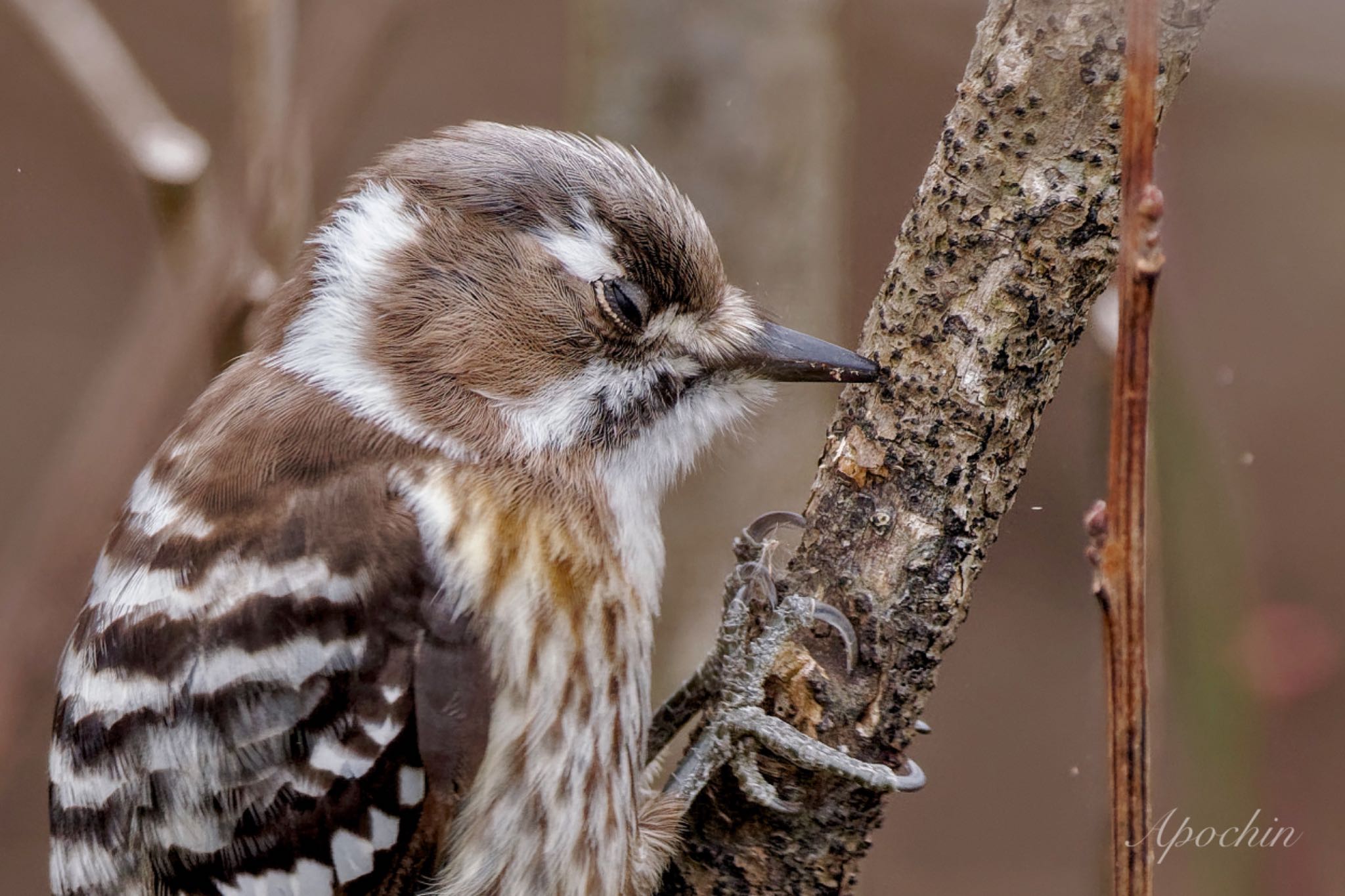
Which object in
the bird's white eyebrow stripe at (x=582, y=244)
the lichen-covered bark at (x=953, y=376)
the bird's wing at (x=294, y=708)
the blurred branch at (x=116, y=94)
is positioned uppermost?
the blurred branch at (x=116, y=94)

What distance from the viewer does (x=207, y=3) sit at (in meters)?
5.89

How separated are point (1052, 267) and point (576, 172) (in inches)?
34.7

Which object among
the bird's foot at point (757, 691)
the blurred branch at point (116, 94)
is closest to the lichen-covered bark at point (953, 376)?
the bird's foot at point (757, 691)

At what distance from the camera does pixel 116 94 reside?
2.52 m

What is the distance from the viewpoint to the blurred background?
2.38 m

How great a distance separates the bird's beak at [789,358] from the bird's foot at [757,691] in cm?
22

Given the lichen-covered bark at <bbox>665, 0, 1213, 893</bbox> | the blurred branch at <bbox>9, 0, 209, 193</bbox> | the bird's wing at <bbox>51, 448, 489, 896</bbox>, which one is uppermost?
the blurred branch at <bbox>9, 0, 209, 193</bbox>

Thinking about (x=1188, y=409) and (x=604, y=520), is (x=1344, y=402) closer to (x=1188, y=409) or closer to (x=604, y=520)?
(x=1188, y=409)

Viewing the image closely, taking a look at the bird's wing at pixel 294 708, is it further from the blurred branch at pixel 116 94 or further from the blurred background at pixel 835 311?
the blurred branch at pixel 116 94

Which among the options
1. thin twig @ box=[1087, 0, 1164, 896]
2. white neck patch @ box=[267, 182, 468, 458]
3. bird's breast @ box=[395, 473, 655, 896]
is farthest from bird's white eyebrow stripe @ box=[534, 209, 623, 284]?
thin twig @ box=[1087, 0, 1164, 896]

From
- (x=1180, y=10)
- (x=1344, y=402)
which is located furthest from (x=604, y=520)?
(x=1344, y=402)

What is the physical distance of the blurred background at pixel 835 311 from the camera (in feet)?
7.80

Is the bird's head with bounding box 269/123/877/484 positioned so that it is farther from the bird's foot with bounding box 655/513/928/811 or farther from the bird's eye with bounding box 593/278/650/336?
the bird's foot with bounding box 655/513/928/811

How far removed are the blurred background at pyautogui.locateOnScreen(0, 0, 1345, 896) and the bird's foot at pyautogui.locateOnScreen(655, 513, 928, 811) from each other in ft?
0.95
